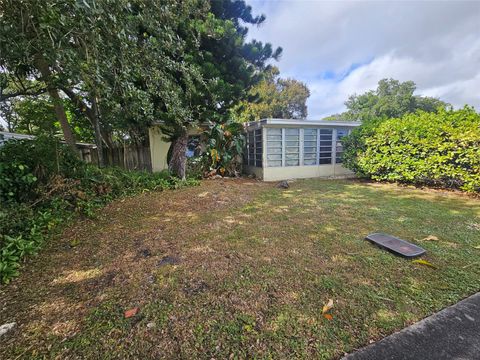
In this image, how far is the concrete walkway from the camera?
1291mm

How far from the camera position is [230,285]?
1.99m

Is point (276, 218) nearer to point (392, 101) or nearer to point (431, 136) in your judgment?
point (431, 136)

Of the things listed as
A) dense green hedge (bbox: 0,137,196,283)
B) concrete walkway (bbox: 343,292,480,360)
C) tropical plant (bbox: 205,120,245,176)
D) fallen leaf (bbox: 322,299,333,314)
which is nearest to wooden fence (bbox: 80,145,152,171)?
tropical plant (bbox: 205,120,245,176)

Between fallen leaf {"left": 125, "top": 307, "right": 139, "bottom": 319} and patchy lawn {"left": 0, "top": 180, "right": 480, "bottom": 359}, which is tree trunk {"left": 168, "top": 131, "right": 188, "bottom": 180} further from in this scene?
fallen leaf {"left": 125, "top": 307, "right": 139, "bottom": 319}

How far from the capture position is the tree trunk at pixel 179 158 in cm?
750

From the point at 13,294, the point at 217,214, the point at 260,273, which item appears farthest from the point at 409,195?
the point at 13,294

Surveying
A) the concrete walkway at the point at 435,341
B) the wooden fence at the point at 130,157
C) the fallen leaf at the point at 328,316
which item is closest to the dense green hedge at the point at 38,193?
the fallen leaf at the point at 328,316

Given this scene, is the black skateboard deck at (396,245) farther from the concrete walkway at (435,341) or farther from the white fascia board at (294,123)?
the white fascia board at (294,123)

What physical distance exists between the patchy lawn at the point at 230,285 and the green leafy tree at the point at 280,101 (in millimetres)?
17254

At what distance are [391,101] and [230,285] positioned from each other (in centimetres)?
3028

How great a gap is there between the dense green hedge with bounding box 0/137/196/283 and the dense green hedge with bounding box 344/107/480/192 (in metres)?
8.11

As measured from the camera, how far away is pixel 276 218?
12.7 feet

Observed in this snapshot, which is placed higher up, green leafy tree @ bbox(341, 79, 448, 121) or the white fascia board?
green leafy tree @ bbox(341, 79, 448, 121)

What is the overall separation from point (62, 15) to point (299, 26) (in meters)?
8.53
